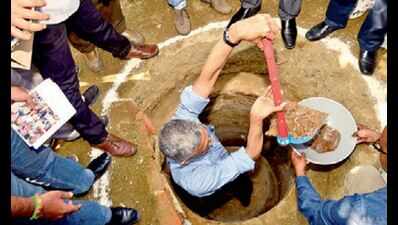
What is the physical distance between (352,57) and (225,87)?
3.83ft

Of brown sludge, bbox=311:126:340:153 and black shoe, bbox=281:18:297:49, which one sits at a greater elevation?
black shoe, bbox=281:18:297:49

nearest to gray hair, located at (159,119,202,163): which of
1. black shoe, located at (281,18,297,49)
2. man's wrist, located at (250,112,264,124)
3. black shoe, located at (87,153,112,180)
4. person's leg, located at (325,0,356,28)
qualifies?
man's wrist, located at (250,112,264,124)

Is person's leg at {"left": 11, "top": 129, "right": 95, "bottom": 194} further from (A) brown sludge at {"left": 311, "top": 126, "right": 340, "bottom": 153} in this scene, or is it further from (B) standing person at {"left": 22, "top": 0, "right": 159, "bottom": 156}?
(A) brown sludge at {"left": 311, "top": 126, "right": 340, "bottom": 153}

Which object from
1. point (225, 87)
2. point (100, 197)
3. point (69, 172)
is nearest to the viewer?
point (69, 172)

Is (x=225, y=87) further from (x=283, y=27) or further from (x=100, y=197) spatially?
(x=100, y=197)

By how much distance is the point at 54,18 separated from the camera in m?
4.06

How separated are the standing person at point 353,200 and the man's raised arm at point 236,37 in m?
1.01

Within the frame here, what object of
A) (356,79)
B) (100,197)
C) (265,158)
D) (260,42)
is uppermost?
(260,42)

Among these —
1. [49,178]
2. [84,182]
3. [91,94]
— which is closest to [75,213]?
[49,178]

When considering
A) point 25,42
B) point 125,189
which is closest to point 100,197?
point 125,189

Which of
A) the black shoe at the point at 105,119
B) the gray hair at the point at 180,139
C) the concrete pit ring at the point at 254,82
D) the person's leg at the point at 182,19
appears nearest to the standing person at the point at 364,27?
the concrete pit ring at the point at 254,82

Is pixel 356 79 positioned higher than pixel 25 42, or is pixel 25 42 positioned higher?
pixel 25 42

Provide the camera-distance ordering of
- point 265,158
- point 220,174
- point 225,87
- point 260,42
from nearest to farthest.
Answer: point 260,42 < point 220,174 < point 225,87 < point 265,158

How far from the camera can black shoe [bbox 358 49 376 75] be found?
16.4ft
